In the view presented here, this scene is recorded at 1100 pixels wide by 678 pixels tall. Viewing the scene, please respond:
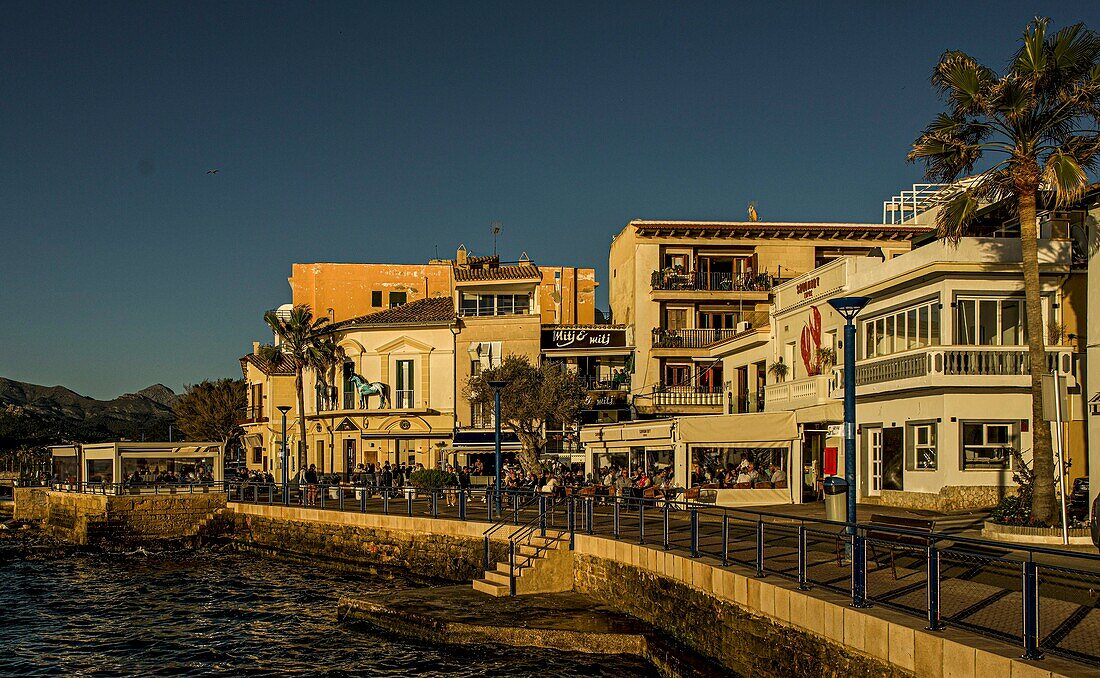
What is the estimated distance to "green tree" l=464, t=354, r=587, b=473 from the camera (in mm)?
48625

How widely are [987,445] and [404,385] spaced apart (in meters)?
34.2

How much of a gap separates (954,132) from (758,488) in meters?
12.8

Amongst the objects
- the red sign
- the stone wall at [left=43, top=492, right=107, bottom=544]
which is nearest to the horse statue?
the stone wall at [left=43, top=492, right=107, bottom=544]

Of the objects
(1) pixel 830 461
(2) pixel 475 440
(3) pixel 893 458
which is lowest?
(2) pixel 475 440

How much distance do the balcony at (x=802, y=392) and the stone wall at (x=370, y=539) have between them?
11405 millimetres

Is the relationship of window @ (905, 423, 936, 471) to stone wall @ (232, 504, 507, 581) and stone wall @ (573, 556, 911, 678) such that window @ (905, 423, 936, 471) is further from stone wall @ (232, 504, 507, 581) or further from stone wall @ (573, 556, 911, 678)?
stone wall @ (232, 504, 507, 581)

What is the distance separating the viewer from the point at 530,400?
48688mm

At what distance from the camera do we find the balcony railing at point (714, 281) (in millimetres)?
54969

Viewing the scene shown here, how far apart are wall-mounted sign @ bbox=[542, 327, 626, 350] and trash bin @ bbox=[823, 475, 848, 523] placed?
38698 millimetres

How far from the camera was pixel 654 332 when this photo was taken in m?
55.0

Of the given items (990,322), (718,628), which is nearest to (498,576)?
(718,628)

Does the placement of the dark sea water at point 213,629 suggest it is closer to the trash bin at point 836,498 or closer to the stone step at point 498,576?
the stone step at point 498,576

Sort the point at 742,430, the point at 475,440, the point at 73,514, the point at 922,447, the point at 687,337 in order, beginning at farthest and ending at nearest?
the point at 687,337 → the point at 475,440 → the point at 73,514 → the point at 742,430 → the point at 922,447

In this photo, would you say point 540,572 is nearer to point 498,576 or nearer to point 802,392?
point 498,576
